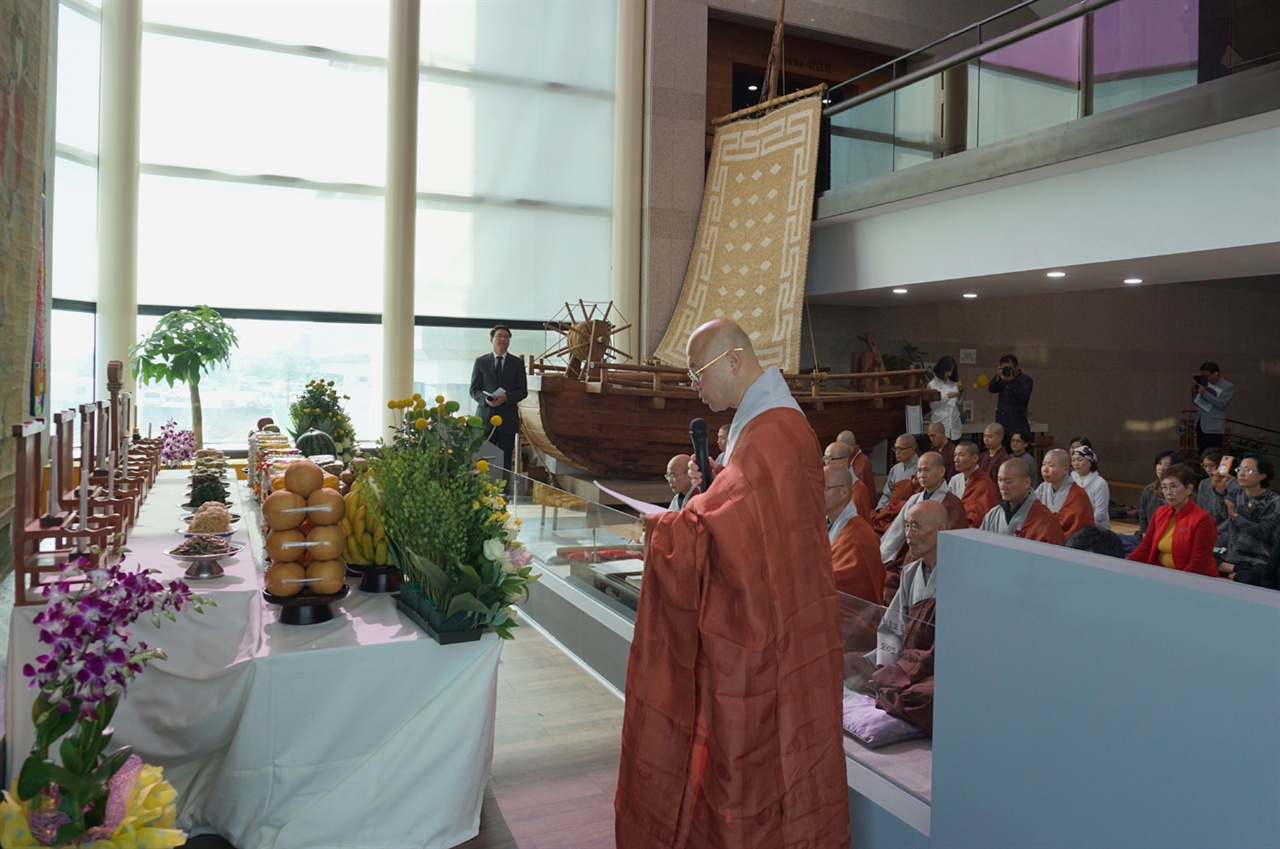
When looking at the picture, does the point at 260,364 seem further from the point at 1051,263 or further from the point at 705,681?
the point at 705,681

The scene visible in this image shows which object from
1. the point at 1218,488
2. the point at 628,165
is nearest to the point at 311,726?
the point at 1218,488

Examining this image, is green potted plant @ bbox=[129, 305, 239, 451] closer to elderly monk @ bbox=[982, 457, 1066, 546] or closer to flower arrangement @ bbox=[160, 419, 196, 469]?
flower arrangement @ bbox=[160, 419, 196, 469]

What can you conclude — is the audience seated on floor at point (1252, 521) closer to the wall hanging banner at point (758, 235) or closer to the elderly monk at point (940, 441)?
the elderly monk at point (940, 441)

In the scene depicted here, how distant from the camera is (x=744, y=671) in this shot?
2852 mm

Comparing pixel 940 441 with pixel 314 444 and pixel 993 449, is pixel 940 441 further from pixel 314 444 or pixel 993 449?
pixel 314 444

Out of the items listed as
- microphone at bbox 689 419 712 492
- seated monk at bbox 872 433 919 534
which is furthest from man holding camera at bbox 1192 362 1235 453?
microphone at bbox 689 419 712 492

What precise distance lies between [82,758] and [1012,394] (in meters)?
10.8

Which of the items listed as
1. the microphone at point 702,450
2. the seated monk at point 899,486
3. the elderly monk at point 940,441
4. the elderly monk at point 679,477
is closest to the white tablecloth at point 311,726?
the microphone at point 702,450

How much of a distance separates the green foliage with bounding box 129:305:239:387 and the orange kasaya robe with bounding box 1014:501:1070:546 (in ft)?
23.8

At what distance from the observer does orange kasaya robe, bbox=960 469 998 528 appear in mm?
7582

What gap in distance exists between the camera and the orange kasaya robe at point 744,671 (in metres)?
2.86

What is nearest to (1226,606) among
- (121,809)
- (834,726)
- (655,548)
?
(834,726)

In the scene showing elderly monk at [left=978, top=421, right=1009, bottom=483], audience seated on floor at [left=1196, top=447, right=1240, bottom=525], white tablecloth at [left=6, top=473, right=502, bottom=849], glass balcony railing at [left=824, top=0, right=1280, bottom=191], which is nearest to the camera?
white tablecloth at [left=6, top=473, right=502, bottom=849]

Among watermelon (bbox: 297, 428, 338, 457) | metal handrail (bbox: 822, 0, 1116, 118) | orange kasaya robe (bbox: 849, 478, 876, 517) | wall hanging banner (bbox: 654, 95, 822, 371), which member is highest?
metal handrail (bbox: 822, 0, 1116, 118)
